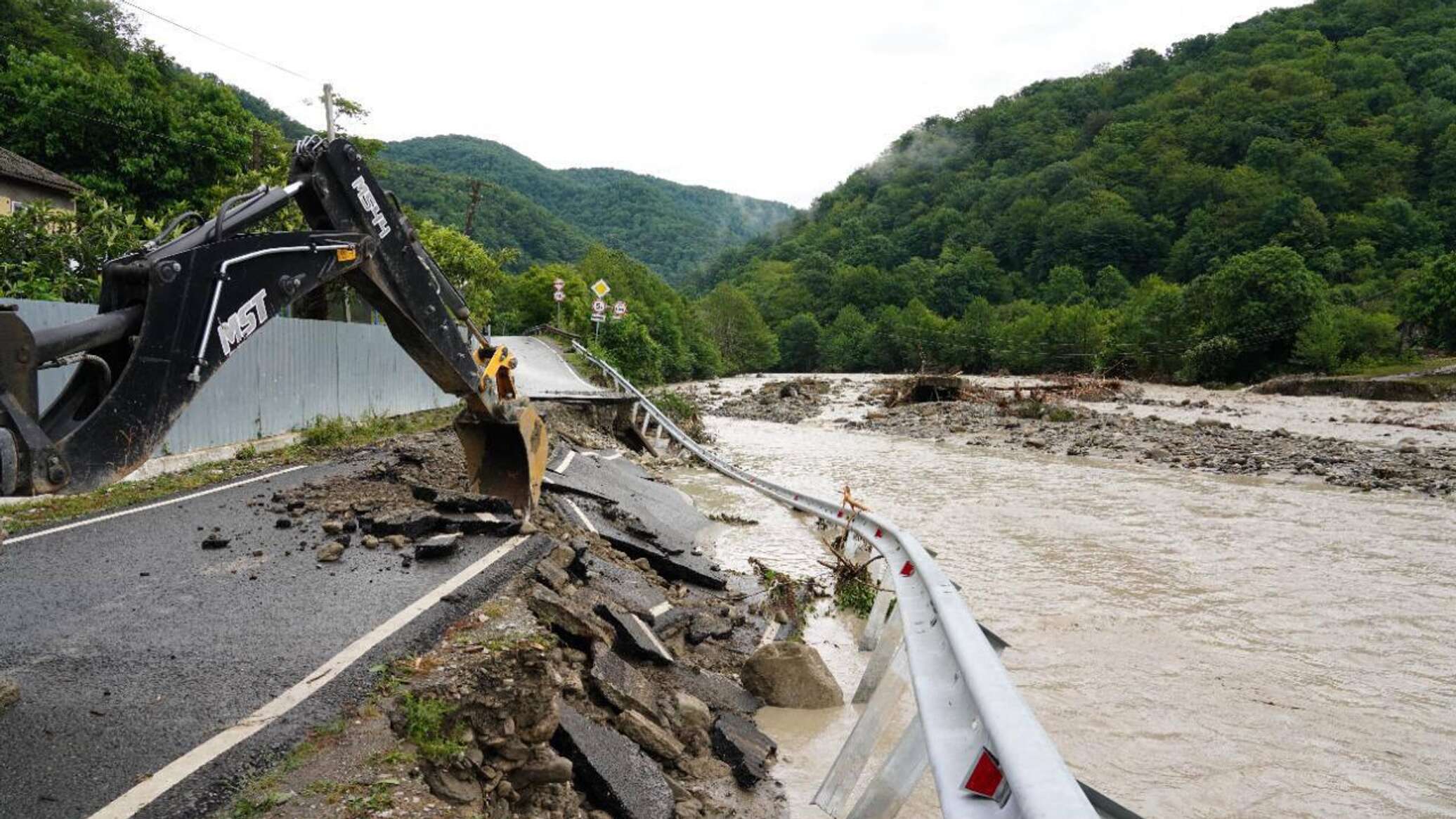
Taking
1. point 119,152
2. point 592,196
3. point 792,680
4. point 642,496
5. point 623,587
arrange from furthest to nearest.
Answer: point 592,196, point 119,152, point 642,496, point 623,587, point 792,680

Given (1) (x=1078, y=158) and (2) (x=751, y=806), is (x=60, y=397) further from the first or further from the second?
(1) (x=1078, y=158)

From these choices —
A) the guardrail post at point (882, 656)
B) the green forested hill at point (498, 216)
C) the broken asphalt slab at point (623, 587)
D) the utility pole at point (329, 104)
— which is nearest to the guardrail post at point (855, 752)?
the guardrail post at point (882, 656)

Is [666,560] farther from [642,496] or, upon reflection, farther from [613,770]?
[613,770]

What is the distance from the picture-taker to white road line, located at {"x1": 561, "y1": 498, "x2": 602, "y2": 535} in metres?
8.80

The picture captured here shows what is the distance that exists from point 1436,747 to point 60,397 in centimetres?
836

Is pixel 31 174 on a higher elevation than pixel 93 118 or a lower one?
lower

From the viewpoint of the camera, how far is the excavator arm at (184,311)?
3150 mm

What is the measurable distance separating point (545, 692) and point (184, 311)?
242cm

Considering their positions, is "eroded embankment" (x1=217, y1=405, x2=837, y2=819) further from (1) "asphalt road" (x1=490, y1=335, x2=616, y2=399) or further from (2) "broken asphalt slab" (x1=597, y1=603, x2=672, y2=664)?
(1) "asphalt road" (x1=490, y1=335, x2=616, y2=399)

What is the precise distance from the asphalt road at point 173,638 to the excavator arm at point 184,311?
112 cm

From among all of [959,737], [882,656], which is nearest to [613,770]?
[882,656]

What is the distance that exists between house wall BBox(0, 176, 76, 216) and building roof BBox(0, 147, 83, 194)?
10.5 inches

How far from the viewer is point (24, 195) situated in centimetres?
2686

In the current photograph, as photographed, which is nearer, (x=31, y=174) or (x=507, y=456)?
(x=507, y=456)
